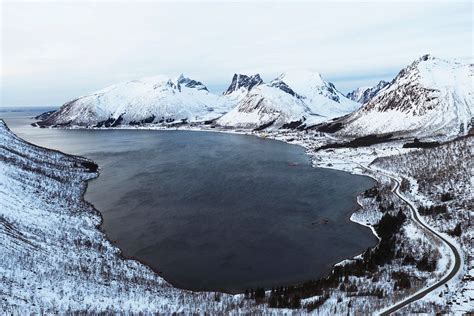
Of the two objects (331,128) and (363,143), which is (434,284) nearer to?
(363,143)

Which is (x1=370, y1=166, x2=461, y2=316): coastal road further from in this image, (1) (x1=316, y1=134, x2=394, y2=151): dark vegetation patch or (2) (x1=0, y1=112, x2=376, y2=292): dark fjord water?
(1) (x1=316, y1=134, x2=394, y2=151): dark vegetation patch

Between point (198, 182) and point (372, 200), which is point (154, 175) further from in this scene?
point (372, 200)

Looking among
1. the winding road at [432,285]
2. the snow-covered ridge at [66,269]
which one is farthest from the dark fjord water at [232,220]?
the winding road at [432,285]

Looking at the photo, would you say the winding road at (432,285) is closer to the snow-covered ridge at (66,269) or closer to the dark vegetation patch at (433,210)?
the dark vegetation patch at (433,210)

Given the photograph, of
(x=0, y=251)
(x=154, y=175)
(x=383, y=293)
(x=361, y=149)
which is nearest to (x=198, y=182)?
(x=154, y=175)

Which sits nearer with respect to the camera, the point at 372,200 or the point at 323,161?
the point at 372,200

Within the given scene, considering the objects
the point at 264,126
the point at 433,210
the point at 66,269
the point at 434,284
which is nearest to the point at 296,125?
the point at 264,126
